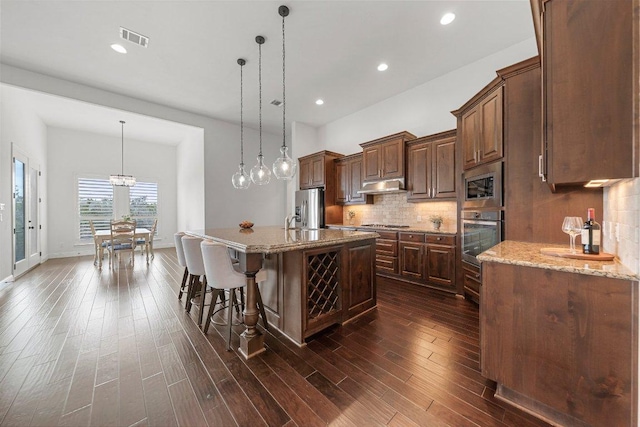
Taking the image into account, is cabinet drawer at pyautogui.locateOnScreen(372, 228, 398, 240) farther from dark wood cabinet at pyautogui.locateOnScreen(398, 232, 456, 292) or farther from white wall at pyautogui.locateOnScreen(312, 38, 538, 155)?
white wall at pyautogui.locateOnScreen(312, 38, 538, 155)

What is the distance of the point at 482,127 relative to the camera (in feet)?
9.30

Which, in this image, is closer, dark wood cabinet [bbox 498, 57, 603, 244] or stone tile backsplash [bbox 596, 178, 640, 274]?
stone tile backsplash [bbox 596, 178, 640, 274]

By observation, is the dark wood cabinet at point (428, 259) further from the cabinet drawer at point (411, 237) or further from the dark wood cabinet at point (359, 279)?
the dark wood cabinet at point (359, 279)

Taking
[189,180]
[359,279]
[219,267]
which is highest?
[189,180]

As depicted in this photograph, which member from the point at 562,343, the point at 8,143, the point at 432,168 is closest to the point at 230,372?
the point at 562,343

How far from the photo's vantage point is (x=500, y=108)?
8.35 feet

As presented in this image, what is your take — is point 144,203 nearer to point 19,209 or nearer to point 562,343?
point 19,209

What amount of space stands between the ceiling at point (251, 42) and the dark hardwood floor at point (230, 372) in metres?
3.51

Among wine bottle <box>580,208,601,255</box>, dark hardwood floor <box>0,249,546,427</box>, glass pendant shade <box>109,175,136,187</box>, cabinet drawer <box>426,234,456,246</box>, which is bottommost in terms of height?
dark hardwood floor <box>0,249,546,427</box>

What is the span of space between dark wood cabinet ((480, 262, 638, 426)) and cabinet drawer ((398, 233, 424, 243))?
91.1 inches

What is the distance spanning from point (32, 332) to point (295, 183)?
5004 millimetres

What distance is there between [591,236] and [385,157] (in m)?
3.25

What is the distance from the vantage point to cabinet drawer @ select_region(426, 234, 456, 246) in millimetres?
3500

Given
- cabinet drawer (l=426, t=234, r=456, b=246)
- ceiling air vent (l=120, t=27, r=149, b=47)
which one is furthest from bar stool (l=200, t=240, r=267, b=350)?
ceiling air vent (l=120, t=27, r=149, b=47)
